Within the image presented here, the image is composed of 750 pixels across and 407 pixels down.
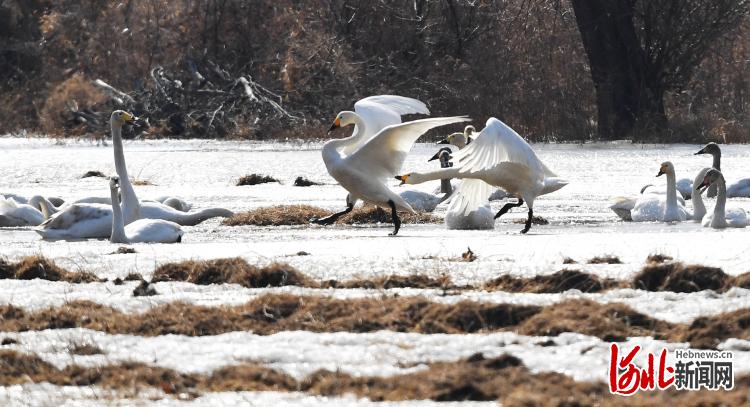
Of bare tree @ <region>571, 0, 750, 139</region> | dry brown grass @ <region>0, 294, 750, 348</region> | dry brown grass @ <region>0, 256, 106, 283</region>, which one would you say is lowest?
dry brown grass @ <region>0, 256, 106, 283</region>

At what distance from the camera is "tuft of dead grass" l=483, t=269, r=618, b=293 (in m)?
6.44

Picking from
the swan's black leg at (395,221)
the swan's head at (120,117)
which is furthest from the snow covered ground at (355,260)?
the swan's head at (120,117)

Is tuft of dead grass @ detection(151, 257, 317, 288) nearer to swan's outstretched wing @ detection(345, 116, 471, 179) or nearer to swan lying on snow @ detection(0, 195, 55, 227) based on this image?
swan's outstretched wing @ detection(345, 116, 471, 179)

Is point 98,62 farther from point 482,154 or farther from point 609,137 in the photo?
point 482,154

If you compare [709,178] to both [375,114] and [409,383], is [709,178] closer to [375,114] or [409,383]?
[375,114]

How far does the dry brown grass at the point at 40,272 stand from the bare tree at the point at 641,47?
18018 mm

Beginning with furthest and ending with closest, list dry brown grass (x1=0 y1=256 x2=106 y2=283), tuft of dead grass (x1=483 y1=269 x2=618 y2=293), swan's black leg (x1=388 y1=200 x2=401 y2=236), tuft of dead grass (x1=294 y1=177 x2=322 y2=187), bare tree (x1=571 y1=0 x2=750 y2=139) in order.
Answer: bare tree (x1=571 y1=0 x2=750 y2=139), tuft of dead grass (x1=294 y1=177 x2=322 y2=187), swan's black leg (x1=388 y1=200 x2=401 y2=236), dry brown grass (x1=0 y1=256 x2=106 y2=283), tuft of dead grass (x1=483 y1=269 x2=618 y2=293)

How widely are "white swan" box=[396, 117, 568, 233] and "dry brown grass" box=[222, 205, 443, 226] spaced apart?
1136mm

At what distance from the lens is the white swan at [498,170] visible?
10219 millimetres

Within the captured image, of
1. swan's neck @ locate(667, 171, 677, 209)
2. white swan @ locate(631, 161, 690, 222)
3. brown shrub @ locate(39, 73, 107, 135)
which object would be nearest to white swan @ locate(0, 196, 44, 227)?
white swan @ locate(631, 161, 690, 222)

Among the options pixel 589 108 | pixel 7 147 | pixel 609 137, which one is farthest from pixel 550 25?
pixel 7 147

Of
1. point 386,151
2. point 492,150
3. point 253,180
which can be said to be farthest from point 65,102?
point 492,150

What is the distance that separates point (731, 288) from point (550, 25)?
899 inches

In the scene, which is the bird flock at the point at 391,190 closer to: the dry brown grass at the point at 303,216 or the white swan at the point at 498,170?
the white swan at the point at 498,170
